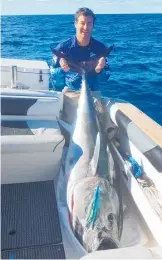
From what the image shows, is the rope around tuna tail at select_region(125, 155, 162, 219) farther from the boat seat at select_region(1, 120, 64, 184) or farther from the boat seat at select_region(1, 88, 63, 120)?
the boat seat at select_region(1, 88, 63, 120)

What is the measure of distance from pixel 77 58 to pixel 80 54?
0.07 metres

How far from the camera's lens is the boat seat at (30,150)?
3.04m

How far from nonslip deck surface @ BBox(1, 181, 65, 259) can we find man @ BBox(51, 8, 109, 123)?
1200 millimetres

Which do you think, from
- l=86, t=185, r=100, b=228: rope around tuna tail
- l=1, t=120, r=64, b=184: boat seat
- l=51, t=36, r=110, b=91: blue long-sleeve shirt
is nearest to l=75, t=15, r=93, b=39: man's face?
l=51, t=36, r=110, b=91: blue long-sleeve shirt

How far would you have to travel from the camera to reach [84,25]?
4.11 metres

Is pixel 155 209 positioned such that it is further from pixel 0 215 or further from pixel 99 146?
pixel 0 215

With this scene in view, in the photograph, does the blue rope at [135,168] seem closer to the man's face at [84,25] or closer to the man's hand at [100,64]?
the man's hand at [100,64]

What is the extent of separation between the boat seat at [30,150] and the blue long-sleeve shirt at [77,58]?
1171mm

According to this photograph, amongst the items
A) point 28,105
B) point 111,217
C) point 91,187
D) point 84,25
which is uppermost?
point 84,25

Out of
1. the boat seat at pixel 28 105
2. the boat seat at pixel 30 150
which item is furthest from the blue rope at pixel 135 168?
the boat seat at pixel 28 105

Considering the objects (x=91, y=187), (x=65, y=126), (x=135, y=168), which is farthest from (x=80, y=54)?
(x=91, y=187)

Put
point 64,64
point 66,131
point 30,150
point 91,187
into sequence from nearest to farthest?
point 91,187 → point 30,150 → point 66,131 → point 64,64

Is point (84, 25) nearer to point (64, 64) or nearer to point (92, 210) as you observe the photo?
point (64, 64)

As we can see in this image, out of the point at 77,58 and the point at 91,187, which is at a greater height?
the point at 77,58
